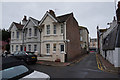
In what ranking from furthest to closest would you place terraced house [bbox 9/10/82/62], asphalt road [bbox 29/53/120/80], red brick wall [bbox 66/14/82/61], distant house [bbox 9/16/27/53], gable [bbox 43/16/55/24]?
distant house [bbox 9/16/27/53]
gable [bbox 43/16/55/24]
red brick wall [bbox 66/14/82/61]
terraced house [bbox 9/10/82/62]
asphalt road [bbox 29/53/120/80]

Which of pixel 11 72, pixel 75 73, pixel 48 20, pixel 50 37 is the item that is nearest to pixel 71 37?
pixel 50 37

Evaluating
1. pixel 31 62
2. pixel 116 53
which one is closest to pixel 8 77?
pixel 31 62

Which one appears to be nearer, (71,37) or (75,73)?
(75,73)

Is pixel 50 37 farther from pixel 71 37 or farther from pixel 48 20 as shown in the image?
pixel 71 37

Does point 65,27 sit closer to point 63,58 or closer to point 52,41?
point 52,41

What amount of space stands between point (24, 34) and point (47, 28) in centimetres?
628

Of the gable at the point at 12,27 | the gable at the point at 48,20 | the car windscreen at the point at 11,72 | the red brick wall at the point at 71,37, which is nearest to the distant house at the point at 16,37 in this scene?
the gable at the point at 12,27

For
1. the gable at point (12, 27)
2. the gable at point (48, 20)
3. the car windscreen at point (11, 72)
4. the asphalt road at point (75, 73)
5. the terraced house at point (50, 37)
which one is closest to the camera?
the car windscreen at point (11, 72)

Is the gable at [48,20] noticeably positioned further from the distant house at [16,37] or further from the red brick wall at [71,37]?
the distant house at [16,37]

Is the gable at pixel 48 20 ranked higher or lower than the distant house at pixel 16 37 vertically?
higher

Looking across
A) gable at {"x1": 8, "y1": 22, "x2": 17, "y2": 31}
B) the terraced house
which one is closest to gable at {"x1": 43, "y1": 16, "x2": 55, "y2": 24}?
the terraced house

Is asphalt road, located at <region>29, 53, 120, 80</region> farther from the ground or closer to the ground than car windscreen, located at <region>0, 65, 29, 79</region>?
closer to the ground

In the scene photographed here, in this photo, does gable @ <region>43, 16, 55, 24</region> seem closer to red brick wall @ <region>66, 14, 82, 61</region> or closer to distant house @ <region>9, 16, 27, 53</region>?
red brick wall @ <region>66, 14, 82, 61</region>

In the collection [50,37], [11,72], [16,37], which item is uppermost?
[16,37]
